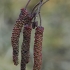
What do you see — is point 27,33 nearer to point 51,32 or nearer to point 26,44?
point 26,44

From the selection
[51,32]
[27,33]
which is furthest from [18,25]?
[51,32]

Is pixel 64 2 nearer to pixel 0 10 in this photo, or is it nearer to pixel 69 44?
pixel 69 44

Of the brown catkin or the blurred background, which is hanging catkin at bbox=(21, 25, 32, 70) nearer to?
the brown catkin

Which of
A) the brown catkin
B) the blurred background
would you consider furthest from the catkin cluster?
the blurred background

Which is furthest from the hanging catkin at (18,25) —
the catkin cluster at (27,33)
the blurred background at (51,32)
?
the blurred background at (51,32)

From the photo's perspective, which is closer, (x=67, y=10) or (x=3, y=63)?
(x=3, y=63)

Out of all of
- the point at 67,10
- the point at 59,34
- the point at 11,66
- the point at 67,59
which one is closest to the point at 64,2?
the point at 67,10

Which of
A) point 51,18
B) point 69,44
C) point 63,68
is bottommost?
point 63,68

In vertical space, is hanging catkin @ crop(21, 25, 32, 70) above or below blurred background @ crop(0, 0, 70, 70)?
below

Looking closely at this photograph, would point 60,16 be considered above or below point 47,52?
above
